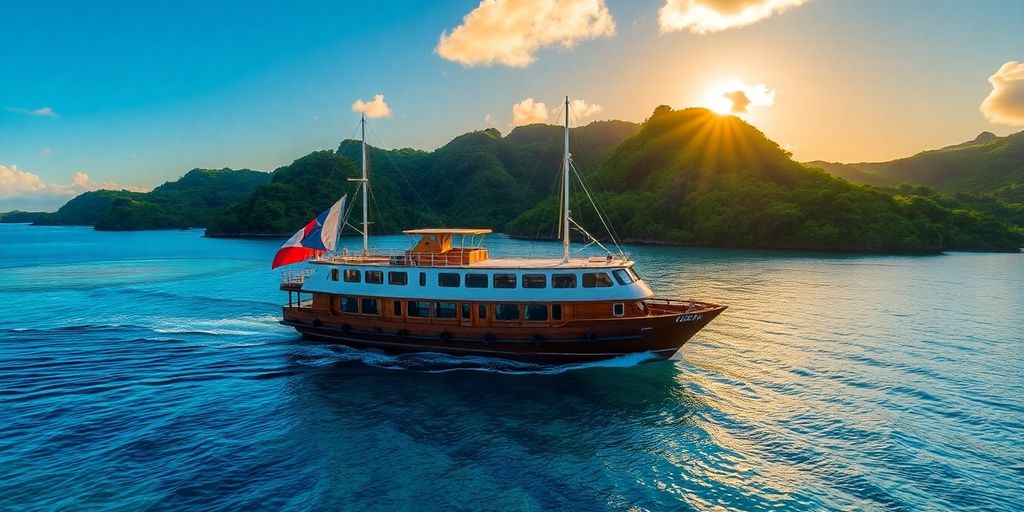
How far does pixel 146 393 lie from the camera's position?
19406 millimetres

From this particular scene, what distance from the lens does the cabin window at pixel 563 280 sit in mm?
22281

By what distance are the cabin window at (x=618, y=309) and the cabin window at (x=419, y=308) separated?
28.8 feet

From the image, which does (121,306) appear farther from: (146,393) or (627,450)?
(627,450)

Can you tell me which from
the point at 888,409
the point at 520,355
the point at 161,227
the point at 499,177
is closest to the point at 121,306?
the point at 520,355

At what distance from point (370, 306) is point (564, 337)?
394 inches

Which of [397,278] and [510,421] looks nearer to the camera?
[510,421]

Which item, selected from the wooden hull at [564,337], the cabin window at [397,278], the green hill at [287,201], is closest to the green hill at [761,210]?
the green hill at [287,201]

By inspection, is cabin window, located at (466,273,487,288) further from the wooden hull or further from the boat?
the wooden hull

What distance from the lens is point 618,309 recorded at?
22.2 meters

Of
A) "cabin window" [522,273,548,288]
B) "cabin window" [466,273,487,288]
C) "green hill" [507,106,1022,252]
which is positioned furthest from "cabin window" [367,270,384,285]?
"green hill" [507,106,1022,252]

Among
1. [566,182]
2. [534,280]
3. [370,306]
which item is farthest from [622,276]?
[370,306]

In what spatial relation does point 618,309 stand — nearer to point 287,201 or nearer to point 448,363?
point 448,363

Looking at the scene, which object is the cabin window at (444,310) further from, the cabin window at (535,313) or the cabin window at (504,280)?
the cabin window at (535,313)

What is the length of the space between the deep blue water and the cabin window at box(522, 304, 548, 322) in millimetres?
2251
